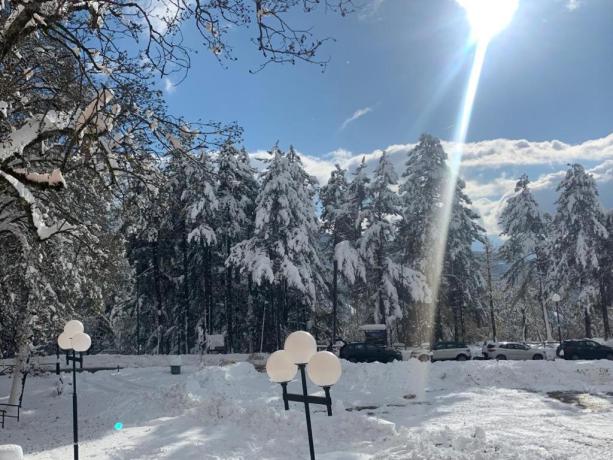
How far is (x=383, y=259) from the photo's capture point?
3781 centimetres

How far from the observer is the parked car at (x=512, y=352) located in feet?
98.8

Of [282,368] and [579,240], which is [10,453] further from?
[579,240]

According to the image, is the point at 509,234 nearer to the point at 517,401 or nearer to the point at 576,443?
the point at 517,401

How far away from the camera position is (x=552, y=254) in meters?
39.5

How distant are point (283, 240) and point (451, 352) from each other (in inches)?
533

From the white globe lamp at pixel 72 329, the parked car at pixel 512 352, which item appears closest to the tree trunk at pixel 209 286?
the parked car at pixel 512 352

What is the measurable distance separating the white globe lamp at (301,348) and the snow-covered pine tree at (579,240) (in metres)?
34.8

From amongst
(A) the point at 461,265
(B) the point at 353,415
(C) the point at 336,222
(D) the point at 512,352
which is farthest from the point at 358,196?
(B) the point at 353,415

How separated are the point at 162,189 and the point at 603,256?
36.7 metres

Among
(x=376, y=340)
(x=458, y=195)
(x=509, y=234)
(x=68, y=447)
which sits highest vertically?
(x=458, y=195)

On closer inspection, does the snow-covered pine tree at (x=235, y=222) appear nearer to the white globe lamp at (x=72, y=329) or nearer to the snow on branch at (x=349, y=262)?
the snow on branch at (x=349, y=262)

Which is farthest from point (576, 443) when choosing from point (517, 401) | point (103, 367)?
point (103, 367)

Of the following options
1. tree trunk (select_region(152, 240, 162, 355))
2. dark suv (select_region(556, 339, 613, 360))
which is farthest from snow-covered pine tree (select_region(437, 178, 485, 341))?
tree trunk (select_region(152, 240, 162, 355))

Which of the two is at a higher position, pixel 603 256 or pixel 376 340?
pixel 603 256
